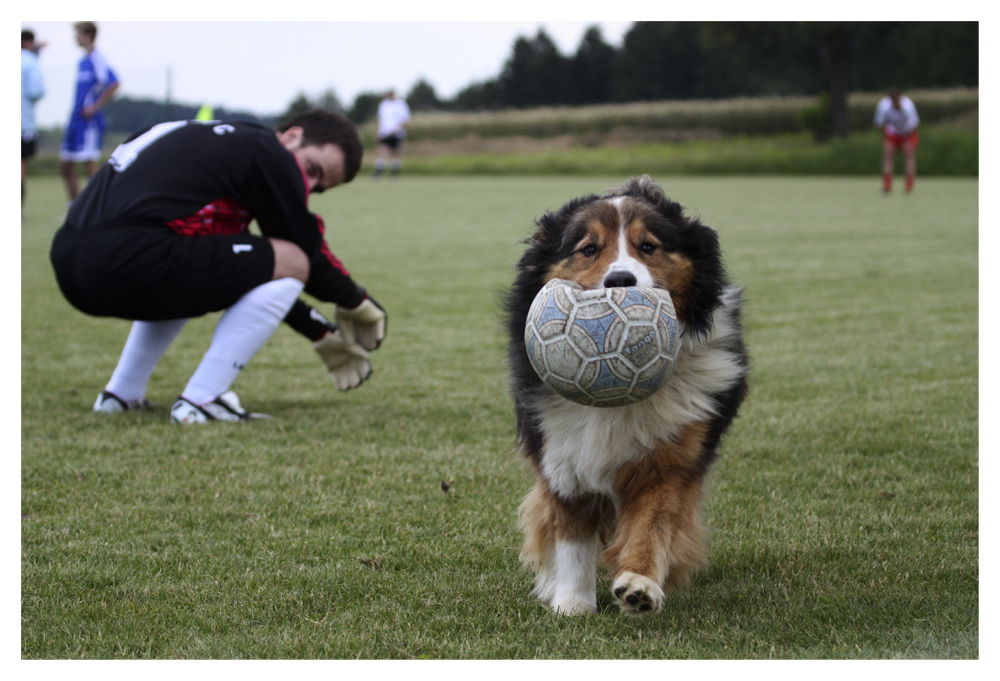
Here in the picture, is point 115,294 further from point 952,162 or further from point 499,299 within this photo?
point 952,162

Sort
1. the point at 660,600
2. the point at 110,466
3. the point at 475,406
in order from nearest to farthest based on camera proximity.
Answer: the point at 660,600, the point at 110,466, the point at 475,406

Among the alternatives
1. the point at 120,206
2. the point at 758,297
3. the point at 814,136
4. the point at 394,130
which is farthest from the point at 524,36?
the point at 120,206

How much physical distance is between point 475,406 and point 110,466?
206 cm

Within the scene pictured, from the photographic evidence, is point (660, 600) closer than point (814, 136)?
Yes

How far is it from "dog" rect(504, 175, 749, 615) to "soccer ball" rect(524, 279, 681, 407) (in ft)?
0.37

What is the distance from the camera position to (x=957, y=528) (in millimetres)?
3533

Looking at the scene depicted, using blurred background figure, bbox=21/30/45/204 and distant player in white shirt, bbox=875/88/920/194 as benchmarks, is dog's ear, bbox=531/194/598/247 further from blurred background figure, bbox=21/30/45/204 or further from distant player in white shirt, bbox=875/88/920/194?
distant player in white shirt, bbox=875/88/920/194

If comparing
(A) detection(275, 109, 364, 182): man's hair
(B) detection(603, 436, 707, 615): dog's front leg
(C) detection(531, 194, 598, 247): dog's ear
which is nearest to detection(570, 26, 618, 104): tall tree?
(A) detection(275, 109, 364, 182): man's hair

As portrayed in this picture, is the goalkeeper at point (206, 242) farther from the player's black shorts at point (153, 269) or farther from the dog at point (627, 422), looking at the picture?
the dog at point (627, 422)

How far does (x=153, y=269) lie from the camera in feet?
16.0

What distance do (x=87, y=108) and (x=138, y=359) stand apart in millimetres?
12066

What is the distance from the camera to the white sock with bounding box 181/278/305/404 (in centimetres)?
518

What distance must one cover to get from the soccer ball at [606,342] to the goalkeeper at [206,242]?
2.80m

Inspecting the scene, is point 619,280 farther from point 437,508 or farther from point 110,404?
point 110,404
